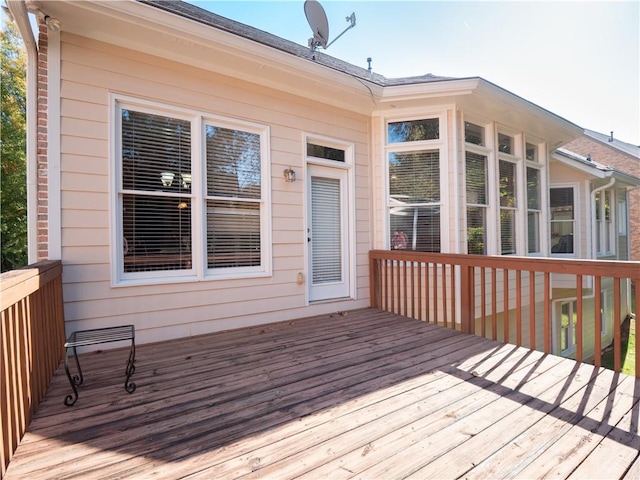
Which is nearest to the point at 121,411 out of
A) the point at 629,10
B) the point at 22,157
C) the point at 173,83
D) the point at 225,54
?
the point at 173,83

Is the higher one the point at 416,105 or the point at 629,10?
the point at 629,10

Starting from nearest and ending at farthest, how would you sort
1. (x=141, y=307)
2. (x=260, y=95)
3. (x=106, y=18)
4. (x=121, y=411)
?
(x=121, y=411) → (x=106, y=18) → (x=141, y=307) → (x=260, y=95)

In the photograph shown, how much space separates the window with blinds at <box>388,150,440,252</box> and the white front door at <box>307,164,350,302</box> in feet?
2.55

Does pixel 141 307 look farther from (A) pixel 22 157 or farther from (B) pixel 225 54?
(A) pixel 22 157

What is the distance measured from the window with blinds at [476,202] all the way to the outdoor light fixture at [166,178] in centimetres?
409

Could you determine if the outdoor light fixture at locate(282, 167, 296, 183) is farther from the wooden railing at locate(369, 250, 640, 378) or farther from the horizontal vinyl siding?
the wooden railing at locate(369, 250, 640, 378)

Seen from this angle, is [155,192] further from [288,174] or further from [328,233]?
[328,233]

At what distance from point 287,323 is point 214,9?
486 centimetres

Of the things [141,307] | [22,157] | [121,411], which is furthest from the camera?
[22,157]

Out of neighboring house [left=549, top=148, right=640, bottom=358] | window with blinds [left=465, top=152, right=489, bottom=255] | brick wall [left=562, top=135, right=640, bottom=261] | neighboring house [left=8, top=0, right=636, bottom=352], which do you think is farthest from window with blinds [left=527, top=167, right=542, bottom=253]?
brick wall [left=562, top=135, right=640, bottom=261]

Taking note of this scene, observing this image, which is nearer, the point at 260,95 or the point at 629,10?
the point at 260,95

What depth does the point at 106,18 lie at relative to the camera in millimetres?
2715

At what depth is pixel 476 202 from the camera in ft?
16.3

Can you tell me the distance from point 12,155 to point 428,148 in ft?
36.3
